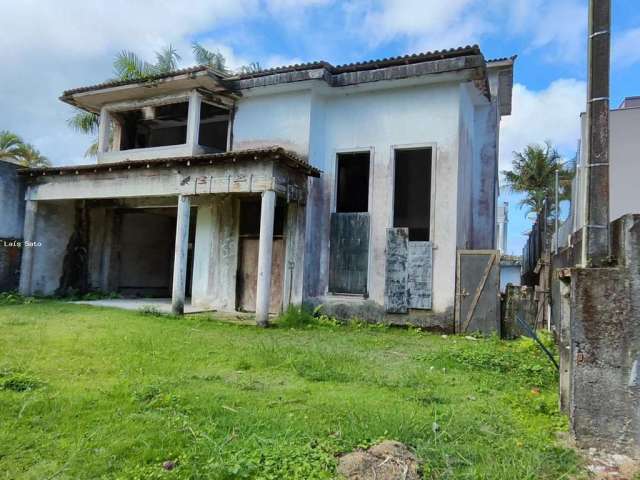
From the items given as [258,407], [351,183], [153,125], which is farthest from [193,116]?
[258,407]

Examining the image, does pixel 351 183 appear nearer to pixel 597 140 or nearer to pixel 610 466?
pixel 597 140

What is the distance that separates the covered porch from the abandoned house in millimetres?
39

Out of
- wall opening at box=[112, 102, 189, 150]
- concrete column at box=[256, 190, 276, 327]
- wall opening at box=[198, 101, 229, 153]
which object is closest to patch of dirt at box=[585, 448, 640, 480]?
concrete column at box=[256, 190, 276, 327]

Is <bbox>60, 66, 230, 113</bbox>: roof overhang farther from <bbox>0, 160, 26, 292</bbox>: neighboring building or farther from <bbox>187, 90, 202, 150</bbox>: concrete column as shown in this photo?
<bbox>0, 160, 26, 292</bbox>: neighboring building

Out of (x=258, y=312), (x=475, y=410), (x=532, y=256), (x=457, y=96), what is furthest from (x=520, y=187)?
(x=475, y=410)

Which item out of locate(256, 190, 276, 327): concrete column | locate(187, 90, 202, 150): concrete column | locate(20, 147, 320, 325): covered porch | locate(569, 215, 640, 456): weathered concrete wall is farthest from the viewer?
locate(187, 90, 202, 150): concrete column

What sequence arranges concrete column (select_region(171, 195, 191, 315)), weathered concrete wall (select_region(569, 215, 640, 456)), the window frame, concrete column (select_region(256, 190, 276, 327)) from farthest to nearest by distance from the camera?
concrete column (select_region(171, 195, 191, 315))
the window frame
concrete column (select_region(256, 190, 276, 327))
weathered concrete wall (select_region(569, 215, 640, 456))

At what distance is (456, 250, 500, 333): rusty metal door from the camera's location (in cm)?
969

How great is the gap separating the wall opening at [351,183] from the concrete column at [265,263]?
2.10m

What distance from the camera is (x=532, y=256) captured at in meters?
14.1

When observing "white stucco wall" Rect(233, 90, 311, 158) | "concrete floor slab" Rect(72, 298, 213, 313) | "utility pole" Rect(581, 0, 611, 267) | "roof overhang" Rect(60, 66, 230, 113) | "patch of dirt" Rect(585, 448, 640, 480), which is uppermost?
"roof overhang" Rect(60, 66, 230, 113)

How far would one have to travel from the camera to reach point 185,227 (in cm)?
1103

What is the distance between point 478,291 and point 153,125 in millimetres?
10838

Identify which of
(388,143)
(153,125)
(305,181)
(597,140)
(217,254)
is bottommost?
(217,254)
